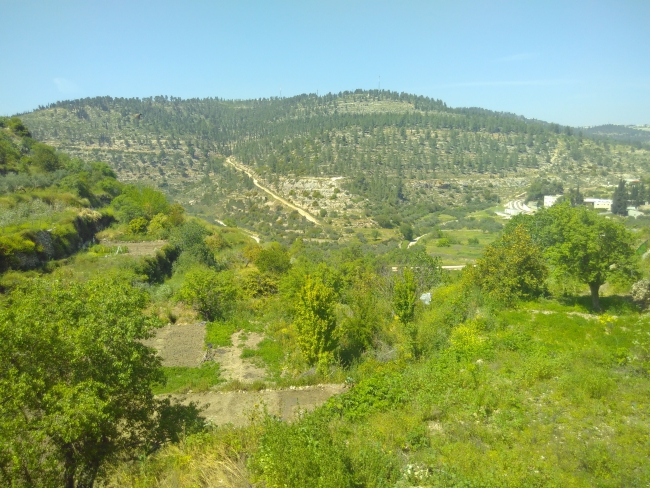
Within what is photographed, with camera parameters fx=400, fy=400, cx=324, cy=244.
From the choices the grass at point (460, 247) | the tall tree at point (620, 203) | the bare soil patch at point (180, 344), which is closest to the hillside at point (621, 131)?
the tall tree at point (620, 203)

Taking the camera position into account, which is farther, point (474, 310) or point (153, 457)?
point (474, 310)

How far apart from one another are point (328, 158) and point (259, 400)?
230ft

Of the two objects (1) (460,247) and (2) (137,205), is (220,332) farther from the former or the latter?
(1) (460,247)

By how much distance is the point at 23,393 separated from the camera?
16.6 feet

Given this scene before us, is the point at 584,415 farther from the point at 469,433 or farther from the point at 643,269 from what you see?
the point at 643,269

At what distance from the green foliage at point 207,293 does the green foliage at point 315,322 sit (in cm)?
696

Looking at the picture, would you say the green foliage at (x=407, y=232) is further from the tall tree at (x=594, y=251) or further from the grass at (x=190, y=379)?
the grass at (x=190, y=379)

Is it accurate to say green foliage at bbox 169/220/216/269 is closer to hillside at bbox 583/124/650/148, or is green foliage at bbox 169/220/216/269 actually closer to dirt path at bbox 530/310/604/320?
dirt path at bbox 530/310/604/320

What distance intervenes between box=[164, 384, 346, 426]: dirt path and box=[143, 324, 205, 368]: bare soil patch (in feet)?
8.57

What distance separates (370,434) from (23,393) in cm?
544

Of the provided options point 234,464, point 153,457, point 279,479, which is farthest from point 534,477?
point 153,457

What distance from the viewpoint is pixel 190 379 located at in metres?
12.8

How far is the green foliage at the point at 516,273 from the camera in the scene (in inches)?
582

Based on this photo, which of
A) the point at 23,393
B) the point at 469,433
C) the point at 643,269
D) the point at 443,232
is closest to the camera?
the point at 23,393
